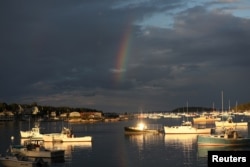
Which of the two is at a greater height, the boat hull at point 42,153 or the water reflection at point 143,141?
the boat hull at point 42,153

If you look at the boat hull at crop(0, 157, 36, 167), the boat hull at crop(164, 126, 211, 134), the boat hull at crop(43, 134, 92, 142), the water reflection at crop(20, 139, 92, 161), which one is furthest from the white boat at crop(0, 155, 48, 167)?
the boat hull at crop(164, 126, 211, 134)

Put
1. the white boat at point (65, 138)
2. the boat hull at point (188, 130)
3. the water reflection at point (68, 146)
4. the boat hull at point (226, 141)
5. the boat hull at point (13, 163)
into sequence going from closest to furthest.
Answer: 1. the boat hull at point (13, 163)
2. the boat hull at point (226, 141)
3. the water reflection at point (68, 146)
4. the white boat at point (65, 138)
5. the boat hull at point (188, 130)

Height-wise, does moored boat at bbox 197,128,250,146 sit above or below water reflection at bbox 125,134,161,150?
above

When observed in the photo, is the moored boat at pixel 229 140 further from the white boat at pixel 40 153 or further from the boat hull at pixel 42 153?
the boat hull at pixel 42 153

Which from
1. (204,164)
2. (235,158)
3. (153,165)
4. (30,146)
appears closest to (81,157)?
(30,146)

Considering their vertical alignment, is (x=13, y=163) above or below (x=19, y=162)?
below

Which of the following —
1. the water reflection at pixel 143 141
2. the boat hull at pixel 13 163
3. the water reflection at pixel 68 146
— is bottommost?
the water reflection at pixel 143 141

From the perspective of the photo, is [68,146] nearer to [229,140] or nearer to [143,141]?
[143,141]

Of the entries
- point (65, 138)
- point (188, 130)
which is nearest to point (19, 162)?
point (65, 138)

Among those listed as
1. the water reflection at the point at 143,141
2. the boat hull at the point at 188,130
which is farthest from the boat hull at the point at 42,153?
the boat hull at the point at 188,130

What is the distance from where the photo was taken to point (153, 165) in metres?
54.3

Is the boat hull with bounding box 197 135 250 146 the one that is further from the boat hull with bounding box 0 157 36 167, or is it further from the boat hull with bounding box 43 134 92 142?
the boat hull with bounding box 0 157 36 167

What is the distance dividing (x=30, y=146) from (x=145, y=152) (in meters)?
20.3

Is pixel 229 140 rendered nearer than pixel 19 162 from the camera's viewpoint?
No
